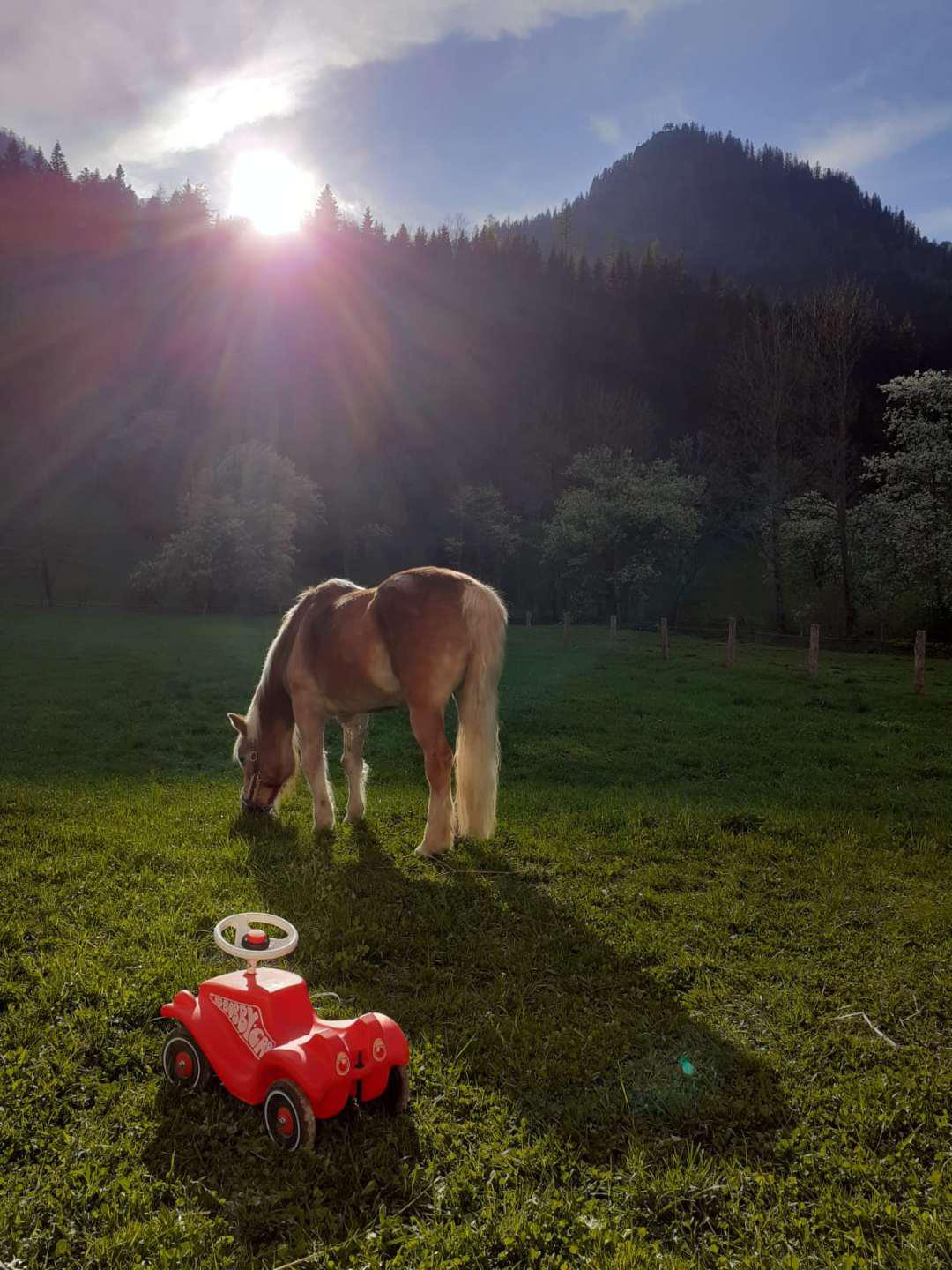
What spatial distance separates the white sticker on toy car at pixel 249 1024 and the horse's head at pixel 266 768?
15.1 feet

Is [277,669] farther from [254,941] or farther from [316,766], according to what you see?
[254,941]

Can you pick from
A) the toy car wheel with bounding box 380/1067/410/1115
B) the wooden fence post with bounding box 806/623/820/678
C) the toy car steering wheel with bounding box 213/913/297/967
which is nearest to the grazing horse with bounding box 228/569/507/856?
the toy car steering wheel with bounding box 213/913/297/967

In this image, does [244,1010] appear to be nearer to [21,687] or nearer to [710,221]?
[21,687]

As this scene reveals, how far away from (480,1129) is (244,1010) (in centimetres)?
122

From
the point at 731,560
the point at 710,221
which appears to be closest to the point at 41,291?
the point at 731,560

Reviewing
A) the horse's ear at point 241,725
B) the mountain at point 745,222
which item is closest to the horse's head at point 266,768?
the horse's ear at point 241,725

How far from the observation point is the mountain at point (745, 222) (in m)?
110

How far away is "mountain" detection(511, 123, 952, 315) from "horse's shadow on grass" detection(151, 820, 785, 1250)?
330 feet

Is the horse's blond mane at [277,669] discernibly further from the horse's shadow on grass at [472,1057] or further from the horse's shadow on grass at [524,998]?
the horse's shadow on grass at [472,1057]

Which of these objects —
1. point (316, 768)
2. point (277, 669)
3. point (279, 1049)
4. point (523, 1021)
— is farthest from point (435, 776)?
point (279, 1049)

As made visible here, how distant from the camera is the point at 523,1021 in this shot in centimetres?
420

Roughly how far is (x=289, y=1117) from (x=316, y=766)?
4887mm

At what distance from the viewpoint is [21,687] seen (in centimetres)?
1709

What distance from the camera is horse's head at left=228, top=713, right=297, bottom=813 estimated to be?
8.12 m
